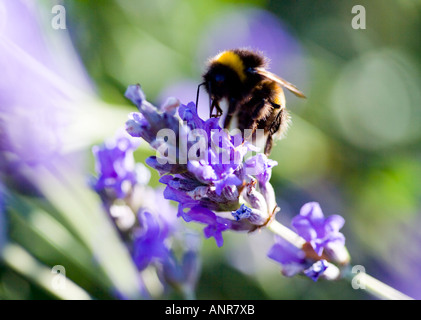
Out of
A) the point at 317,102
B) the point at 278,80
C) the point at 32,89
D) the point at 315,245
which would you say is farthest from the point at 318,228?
the point at 317,102

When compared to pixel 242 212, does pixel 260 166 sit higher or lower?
higher

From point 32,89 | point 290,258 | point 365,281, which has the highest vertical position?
point 32,89

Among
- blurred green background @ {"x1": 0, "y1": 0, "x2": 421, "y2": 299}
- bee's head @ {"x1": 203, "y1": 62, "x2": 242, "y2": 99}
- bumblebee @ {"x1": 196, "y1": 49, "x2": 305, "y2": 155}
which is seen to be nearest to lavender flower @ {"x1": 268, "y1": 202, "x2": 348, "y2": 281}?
bumblebee @ {"x1": 196, "y1": 49, "x2": 305, "y2": 155}

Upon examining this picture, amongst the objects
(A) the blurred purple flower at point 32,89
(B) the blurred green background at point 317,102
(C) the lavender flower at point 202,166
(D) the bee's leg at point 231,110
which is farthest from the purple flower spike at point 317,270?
(A) the blurred purple flower at point 32,89

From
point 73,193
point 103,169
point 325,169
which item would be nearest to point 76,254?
point 73,193

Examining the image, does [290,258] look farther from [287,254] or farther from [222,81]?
[222,81]

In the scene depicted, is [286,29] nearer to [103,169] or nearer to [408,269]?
[408,269]
